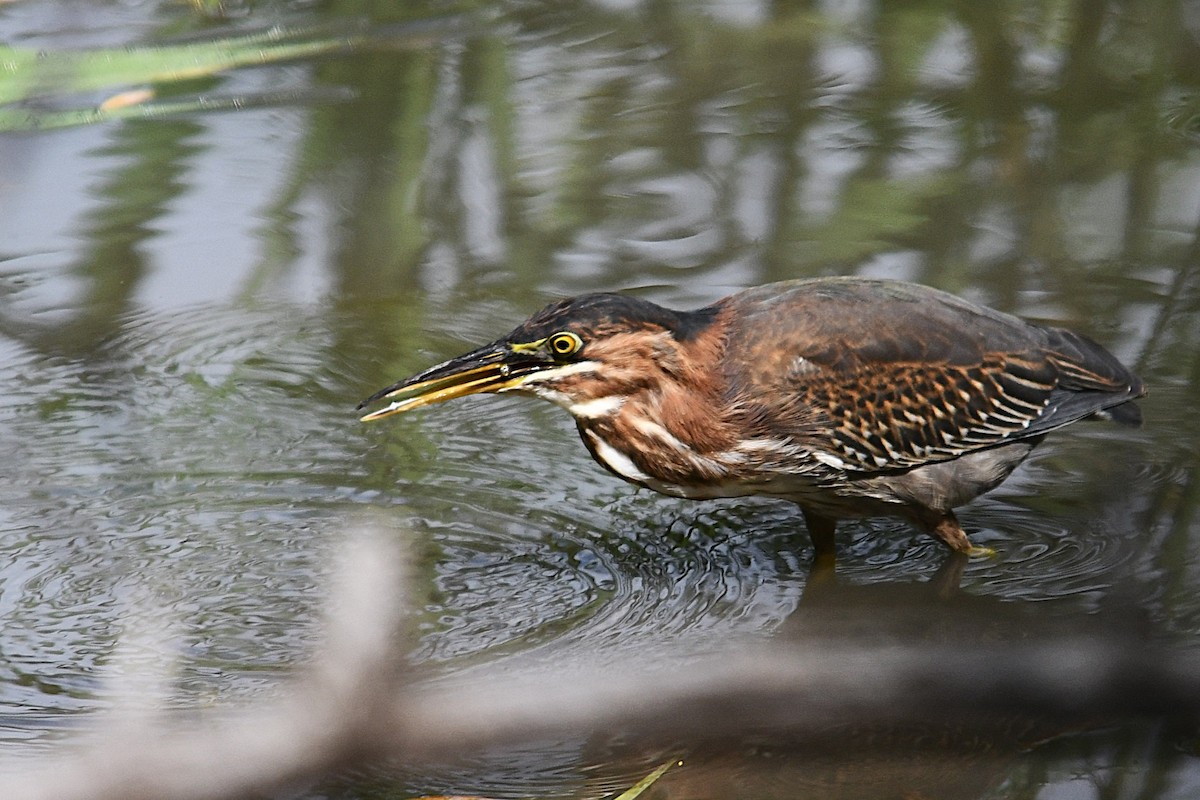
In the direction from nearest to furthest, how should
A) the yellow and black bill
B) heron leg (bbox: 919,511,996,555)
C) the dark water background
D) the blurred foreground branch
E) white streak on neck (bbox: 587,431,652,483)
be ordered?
the blurred foreground branch, the yellow and black bill, the dark water background, white streak on neck (bbox: 587,431,652,483), heron leg (bbox: 919,511,996,555)

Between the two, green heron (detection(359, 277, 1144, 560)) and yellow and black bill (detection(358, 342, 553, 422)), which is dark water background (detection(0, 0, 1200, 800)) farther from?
yellow and black bill (detection(358, 342, 553, 422))

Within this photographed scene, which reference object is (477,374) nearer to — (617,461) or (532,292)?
(617,461)

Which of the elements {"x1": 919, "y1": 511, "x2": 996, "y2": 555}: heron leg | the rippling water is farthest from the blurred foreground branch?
{"x1": 919, "y1": 511, "x2": 996, "y2": 555}: heron leg

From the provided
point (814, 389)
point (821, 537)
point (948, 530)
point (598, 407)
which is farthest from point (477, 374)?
point (948, 530)

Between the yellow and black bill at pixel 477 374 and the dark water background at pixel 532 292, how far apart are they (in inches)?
28.7

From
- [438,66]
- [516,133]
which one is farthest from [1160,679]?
[438,66]

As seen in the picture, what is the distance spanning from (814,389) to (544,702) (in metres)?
2.84

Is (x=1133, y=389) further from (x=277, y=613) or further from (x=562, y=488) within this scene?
(x=277, y=613)

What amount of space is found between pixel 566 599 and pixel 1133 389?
6.81ft

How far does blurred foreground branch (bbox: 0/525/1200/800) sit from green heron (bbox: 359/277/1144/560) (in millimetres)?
1905

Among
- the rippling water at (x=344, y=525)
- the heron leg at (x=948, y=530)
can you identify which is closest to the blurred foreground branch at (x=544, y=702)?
the rippling water at (x=344, y=525)

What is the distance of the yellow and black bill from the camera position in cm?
488

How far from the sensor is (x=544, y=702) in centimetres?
260

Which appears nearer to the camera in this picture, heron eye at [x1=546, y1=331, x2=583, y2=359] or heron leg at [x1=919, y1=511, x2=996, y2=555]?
heron eye at [x1=546, y1=331, x2=583, y2=359]
